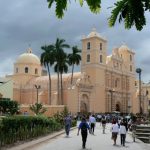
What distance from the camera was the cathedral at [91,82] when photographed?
68.8 meters

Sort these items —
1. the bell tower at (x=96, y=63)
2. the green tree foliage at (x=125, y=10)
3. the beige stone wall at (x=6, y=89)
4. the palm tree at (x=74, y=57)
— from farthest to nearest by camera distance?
the bell tower at (x=96, y=63) → the palm tree at (x=74, y=57) → the beige stone wall at (x=6, y=89) → the green tree foliage at (x=125, y=10)

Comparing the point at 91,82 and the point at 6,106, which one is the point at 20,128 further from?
the point at 91,82

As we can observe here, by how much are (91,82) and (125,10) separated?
6800 cm

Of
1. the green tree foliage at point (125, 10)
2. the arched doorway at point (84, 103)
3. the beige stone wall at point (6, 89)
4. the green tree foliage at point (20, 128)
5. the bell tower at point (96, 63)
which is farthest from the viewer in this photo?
the bell tower at point (96, 63)

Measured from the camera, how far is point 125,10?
2.89 metres

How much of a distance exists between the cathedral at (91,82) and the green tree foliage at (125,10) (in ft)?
197

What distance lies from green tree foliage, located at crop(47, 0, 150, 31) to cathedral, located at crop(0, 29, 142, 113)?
197ft

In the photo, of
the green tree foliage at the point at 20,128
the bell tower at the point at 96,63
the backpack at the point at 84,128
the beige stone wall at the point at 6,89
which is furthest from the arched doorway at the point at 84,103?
the backpack at the point at 84,128

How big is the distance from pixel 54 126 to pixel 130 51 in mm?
56520

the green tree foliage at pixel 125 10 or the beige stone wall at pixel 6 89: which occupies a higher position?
the beige stone wall at pixel 6 89

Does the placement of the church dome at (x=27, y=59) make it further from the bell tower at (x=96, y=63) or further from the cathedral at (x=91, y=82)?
the bell tower at (x=96, y=63)

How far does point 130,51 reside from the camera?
85875mm

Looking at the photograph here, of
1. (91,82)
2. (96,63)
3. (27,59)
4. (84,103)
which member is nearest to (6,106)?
(84,103)

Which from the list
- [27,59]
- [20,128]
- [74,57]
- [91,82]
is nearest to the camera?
[20,128]
